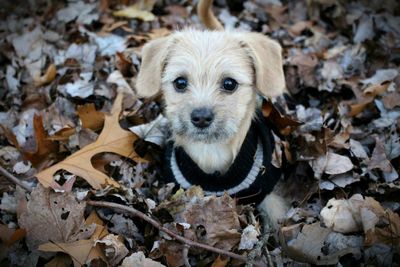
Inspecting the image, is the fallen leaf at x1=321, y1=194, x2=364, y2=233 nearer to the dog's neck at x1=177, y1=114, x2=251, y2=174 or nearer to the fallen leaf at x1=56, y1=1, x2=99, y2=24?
the dog's neck at x1=177, y1=114, x2=251, y2=174

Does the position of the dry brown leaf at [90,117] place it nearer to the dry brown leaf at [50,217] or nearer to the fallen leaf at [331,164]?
the dry brown leaf at [50,217]

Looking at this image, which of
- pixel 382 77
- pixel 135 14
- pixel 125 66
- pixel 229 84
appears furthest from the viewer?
pixel 135 14

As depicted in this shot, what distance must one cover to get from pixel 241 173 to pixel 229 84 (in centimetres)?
72

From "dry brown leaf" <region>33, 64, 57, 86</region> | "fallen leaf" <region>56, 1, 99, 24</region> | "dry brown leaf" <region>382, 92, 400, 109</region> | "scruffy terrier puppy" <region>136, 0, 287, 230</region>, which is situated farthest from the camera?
"fallen leaf" <region>56, 1, 99, 24</region>

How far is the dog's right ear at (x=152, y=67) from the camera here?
3574mm

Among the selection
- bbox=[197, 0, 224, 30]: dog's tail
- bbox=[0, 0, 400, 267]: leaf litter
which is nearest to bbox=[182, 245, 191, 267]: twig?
bbox=[0, 0, 400, 267]: leaf litter

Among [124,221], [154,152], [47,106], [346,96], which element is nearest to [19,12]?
[47,106]

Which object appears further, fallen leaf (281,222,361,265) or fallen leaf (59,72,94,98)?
fallen leaf (59,72,94,98)

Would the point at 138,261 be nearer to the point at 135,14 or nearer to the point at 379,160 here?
the point at 379,160

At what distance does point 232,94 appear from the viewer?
339 cm

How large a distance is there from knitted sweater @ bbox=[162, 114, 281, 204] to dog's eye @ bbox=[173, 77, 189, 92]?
549mm

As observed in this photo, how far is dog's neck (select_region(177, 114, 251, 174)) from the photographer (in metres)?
3.58

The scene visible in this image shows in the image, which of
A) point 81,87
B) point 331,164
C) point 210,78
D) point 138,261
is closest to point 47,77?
point 81,87

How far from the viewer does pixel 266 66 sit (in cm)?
350
